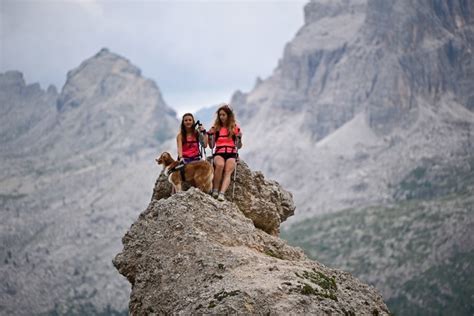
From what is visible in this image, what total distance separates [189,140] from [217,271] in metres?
5.89

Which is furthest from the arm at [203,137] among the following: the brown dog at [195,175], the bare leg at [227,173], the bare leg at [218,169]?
the brown dog at [195,175]

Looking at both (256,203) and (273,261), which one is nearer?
(273,261)

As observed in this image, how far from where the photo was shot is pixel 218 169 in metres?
19.3

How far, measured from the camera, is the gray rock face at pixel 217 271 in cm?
1347

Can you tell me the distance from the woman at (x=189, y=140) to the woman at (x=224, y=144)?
36 cm

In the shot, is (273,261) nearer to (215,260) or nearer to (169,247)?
(215,260)

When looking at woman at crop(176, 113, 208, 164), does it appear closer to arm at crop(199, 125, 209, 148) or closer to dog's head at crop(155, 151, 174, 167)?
arm at crop(199, 125, 209, 148)

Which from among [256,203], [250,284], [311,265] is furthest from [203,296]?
[256,203]

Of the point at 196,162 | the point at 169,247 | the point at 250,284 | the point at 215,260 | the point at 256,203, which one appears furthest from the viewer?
the point at 256,203

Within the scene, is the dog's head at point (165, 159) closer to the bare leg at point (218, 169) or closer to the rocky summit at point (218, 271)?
the bare leg at point (218, 169)

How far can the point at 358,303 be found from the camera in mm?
15141

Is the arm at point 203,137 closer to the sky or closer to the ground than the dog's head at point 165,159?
closer to the sky

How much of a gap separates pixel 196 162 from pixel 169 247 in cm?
325

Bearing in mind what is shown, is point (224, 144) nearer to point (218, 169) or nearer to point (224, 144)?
point (224, 144)
